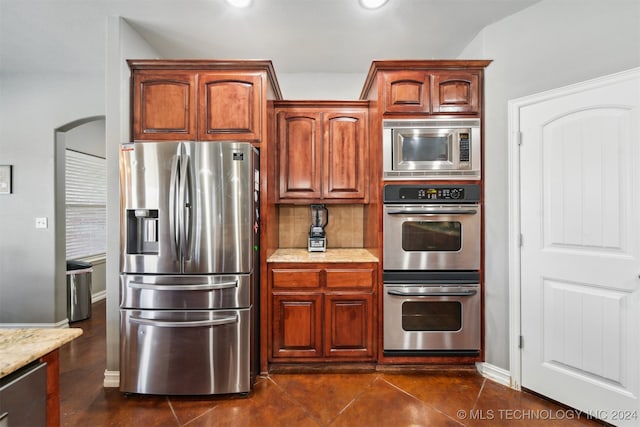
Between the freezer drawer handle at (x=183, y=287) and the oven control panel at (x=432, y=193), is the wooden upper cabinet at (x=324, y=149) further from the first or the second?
the freezer drawer handle at (x=183, y=287)

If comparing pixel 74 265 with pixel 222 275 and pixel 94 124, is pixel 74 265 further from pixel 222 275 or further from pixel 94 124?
pixel 222 275

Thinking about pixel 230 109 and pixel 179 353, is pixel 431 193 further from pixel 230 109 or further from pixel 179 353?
pixel 179 353

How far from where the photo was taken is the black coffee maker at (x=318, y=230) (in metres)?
2.74

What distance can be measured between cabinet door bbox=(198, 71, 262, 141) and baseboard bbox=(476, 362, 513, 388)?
8.37ft

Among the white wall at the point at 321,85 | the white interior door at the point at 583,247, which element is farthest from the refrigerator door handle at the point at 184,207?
the white interior door at the point at 583,247

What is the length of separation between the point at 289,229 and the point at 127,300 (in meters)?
1.52

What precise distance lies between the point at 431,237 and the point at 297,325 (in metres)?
1.30

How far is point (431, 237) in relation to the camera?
7.57ft

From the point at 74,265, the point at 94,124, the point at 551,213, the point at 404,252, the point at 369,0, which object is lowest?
the point at 74,265

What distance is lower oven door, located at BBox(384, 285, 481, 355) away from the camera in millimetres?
2279

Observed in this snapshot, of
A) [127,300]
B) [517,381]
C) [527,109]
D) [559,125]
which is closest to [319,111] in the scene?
[527,109]

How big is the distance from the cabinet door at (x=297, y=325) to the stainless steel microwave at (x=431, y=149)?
121cm

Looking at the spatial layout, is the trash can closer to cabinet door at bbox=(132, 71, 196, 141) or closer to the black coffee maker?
cabinet door at bbox=(132, 71, 196, 141)

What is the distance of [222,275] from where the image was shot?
2.01 m
